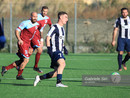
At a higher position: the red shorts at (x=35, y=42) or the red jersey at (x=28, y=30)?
the red jersey at (x=28, y=30)

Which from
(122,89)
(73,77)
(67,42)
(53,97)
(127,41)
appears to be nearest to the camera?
(53,97)

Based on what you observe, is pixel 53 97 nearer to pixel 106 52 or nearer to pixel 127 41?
pixel 127 41

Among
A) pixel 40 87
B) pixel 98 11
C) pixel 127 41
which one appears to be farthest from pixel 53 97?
pixel 98 11

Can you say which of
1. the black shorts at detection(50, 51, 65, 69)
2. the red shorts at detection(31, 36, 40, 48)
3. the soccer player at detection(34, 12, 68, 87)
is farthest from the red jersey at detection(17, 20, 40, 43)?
the black shorts at detection(50, 51, 65, 69)

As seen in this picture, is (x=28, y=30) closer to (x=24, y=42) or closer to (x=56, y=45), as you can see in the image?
(x=24, y=42)

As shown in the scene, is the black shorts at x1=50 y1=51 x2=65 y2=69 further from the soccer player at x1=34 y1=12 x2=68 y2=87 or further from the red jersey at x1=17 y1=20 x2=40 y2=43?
the red jersey at x1=17 y1=20 x2=40 y2=43

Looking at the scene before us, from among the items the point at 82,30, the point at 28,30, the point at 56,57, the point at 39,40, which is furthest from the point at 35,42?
the point at 82,30

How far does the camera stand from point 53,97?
22.3 ft

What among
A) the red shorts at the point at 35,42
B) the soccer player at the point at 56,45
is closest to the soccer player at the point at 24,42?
the red shorts at the point at 35,42

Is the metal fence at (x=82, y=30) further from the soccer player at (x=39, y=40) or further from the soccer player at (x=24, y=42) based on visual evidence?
the soccer player at (x=24, y=42)

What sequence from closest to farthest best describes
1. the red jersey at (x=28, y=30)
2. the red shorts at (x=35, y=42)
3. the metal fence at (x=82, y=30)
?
the red jersey at (x=28, y=30) → the red shorts at (x=35, y=42) → the metal fence at (x=82, y=30)

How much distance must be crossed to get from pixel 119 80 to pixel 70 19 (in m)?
12.7

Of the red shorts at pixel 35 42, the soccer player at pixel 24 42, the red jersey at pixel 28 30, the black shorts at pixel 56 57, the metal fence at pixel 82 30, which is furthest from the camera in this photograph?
the metal fence at pixel 82 30

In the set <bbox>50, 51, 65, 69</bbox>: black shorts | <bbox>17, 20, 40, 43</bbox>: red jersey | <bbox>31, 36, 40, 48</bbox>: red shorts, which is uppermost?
<bbox>17, 20, 40, 43</bbox>: red jersey
